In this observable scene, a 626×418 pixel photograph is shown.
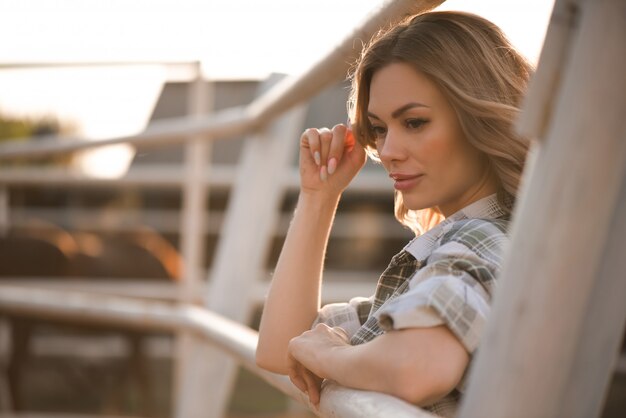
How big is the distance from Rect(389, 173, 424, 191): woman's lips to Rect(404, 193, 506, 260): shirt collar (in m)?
0.05

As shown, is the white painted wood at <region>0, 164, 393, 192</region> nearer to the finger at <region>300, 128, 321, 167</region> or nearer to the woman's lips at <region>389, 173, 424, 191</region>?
the finger at <region>300, 128, 321, 167</region>

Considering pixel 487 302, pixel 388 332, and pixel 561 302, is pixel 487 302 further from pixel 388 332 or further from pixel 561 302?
pixel 561 302

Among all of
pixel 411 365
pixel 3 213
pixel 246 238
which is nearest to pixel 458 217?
pixel 411 365

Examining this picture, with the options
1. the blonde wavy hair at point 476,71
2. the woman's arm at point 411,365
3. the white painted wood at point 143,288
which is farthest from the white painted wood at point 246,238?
the white painted wood at point 143,288

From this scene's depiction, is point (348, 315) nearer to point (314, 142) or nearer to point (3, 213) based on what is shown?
point (314, 142)

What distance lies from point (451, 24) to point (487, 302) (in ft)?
1.06

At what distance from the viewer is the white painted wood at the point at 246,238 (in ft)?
4.84

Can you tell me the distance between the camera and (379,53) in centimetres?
91

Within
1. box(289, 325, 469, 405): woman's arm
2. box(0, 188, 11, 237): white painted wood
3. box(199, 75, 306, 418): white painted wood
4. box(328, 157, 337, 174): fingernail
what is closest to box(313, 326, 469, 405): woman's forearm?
box(289, 325, 469, 405): woman's arm

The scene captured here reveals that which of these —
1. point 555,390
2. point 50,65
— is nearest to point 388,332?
point 555,390

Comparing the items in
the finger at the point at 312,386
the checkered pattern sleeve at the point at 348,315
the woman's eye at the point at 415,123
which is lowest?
the finger at the point at 312,386

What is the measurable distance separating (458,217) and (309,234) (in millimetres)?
215

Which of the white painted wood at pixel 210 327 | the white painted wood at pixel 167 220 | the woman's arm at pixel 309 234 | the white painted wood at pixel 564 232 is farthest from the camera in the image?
the white painted wood at pixel 167 220

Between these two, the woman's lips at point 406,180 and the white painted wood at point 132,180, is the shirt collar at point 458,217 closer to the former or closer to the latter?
the woman's lips at point 406,180
